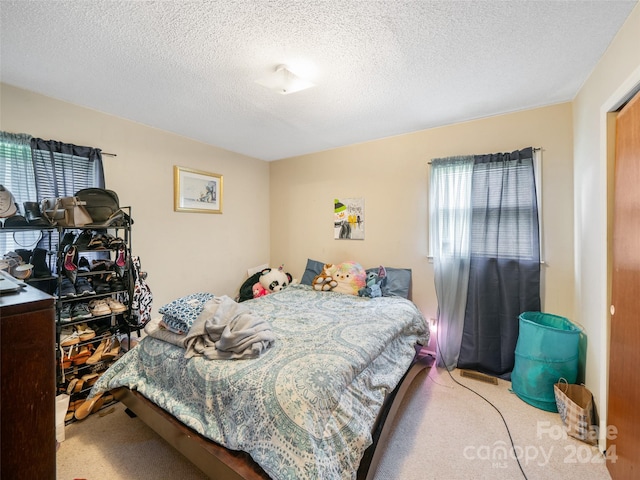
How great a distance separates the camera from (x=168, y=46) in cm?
163

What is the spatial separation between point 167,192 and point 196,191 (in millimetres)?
333

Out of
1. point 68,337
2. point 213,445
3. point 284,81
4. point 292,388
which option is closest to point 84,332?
point 68,337

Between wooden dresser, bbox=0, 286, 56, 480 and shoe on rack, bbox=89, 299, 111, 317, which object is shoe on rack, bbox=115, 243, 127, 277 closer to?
shoe on rack, bbox=89, 299, 111, 317

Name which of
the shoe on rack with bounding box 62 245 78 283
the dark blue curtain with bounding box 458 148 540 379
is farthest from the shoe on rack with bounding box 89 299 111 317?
the dark blue curtain with bounding box 458 148 540 379

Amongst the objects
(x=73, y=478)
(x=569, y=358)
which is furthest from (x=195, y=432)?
(x=569, y=358)

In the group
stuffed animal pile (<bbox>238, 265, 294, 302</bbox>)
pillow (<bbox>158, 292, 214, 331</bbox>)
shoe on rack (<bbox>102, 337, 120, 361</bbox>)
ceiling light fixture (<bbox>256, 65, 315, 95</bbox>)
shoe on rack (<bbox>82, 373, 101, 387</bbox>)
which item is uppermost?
ceiling light fixture (<bbox>256, 65, 315, 95</bbox>)

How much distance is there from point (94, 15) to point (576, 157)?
3390 millimetres

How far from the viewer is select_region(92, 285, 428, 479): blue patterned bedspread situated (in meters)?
1.14

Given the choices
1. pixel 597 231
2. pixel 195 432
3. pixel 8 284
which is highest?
pixel 597 231

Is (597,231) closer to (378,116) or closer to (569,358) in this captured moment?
(569,358)

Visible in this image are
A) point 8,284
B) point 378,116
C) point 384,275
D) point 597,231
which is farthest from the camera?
point 384,275

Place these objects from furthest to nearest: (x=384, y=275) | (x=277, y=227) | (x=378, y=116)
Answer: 1. (x=277, y=227)
2. (x=384, y=275)
3. (x=378, y=116)

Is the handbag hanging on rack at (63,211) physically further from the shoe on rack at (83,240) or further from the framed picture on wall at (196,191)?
the framed picture on wall at (196,191)

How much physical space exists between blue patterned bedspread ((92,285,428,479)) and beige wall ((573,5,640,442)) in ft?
3.97
